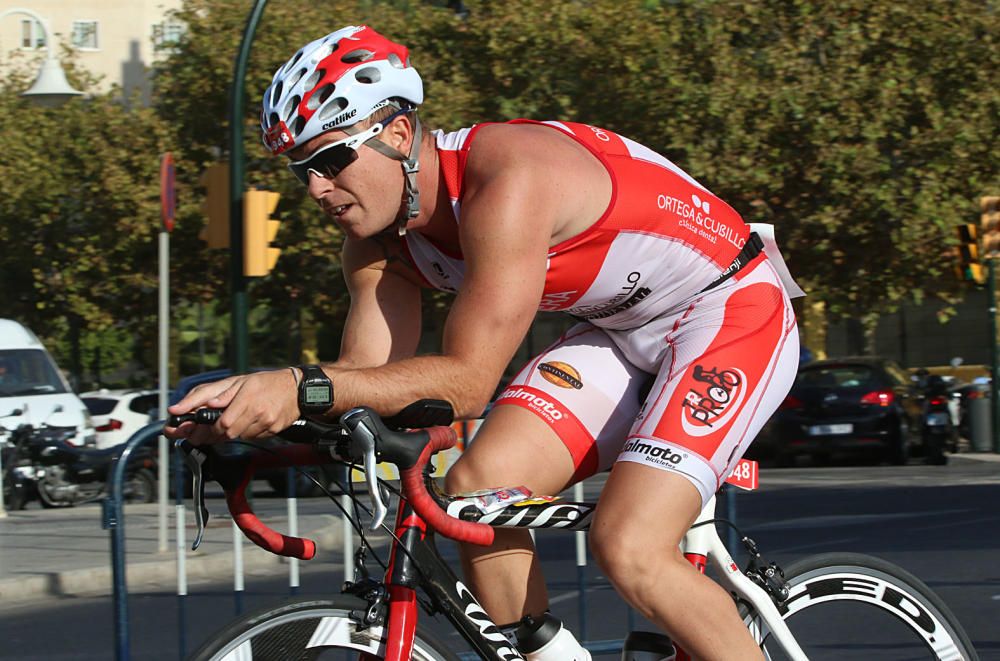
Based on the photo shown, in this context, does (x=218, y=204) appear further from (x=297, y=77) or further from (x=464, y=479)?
(x=297, y=77)

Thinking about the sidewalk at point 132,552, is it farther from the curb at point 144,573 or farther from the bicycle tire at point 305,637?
the bicycle tire at point 305,637

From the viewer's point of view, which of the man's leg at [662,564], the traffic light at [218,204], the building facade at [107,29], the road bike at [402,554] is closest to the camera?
the road bike at [402,554]

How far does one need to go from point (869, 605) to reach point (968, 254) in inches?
760


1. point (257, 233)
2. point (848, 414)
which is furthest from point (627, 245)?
point (848, 414)

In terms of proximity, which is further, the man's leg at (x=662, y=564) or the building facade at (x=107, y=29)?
the building facade at (x=107, y=29)

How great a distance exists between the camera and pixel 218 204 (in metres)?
13.1

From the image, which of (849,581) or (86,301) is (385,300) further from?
(86,301)

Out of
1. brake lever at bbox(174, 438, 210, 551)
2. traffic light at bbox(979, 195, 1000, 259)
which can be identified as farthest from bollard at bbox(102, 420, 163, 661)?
traffic light at bbox(979, 195, 1000, 259)

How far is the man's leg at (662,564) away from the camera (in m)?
3.37

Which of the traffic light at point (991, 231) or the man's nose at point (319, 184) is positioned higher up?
the traffic light at point (991, 231)

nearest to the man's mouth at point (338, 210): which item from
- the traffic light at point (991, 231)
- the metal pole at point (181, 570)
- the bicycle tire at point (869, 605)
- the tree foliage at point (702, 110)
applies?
the bicycle tire at point (869, 605)

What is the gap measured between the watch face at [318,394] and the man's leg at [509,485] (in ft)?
2.23

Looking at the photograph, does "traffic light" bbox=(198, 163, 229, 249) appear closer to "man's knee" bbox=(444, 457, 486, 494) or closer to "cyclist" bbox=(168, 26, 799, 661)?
"cyclist" bbox=(168, 26, 799, 661)

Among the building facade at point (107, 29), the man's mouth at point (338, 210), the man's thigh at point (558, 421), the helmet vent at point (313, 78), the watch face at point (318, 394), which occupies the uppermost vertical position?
the building facade at point (107, 29)
